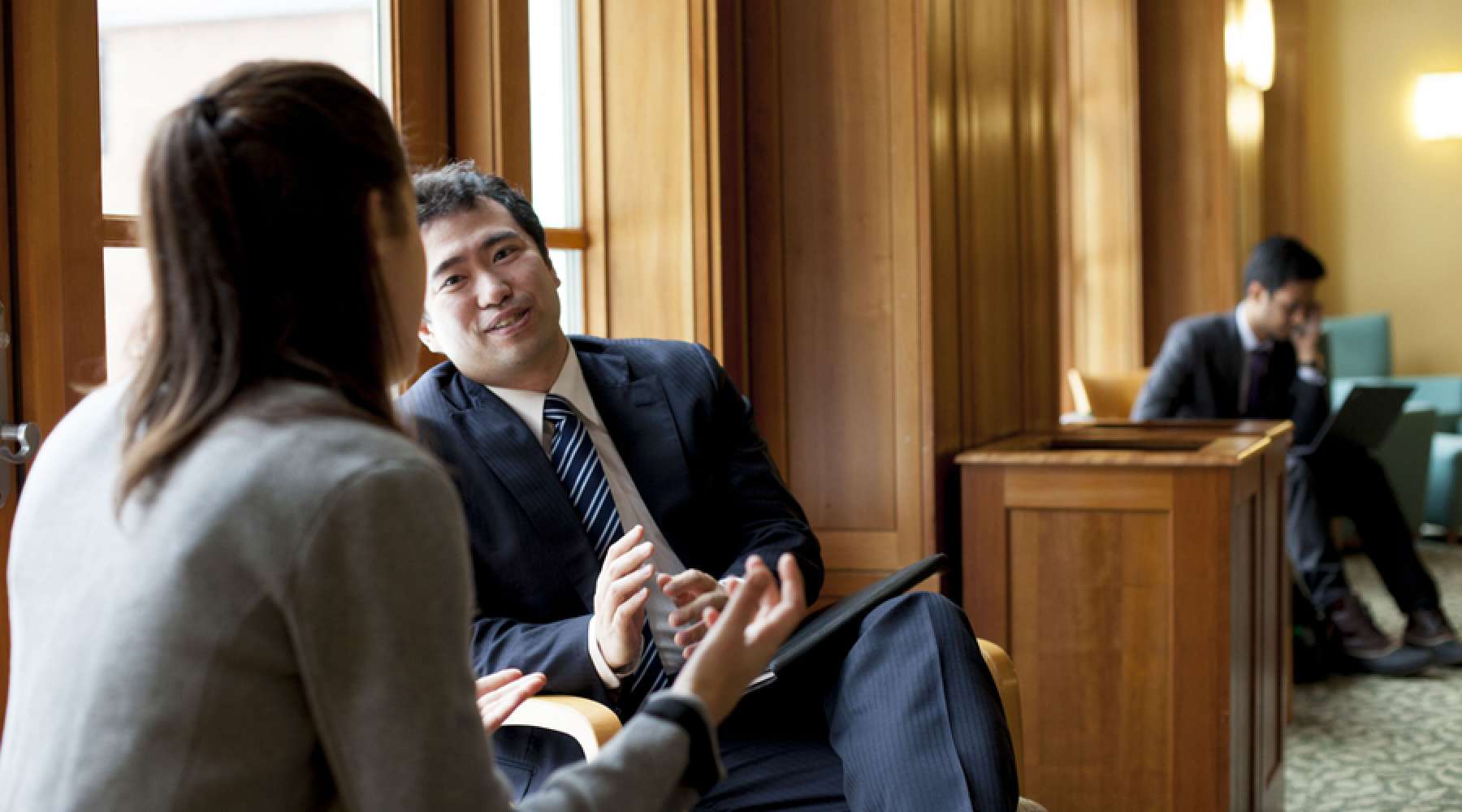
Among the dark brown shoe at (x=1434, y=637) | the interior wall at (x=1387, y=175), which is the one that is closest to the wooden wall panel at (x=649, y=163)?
the dark brown shoe at (x=1434, y=637)

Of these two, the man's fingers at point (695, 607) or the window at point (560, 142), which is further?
the window at point (560, 142)

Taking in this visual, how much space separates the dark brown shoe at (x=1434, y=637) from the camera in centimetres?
480

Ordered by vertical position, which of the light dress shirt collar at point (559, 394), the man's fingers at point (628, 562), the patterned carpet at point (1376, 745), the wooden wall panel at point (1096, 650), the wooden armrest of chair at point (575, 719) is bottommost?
the patterned carpet at point (1376, 745)

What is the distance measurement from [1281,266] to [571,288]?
282cm

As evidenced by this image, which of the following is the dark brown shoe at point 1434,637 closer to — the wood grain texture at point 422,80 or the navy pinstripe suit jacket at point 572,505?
the navy pinstripe suit jacket at point 572,505

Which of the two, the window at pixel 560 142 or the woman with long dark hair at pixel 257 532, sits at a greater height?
the window at pixel 560 142

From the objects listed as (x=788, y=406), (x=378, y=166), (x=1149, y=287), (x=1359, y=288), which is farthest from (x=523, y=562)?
(x=1359, y=288)

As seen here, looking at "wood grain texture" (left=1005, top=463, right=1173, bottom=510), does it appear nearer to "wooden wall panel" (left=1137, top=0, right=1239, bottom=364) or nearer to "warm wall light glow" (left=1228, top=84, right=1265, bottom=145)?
"wooden wall panel" (left=1137, top=0, right=1239, bottom=364)

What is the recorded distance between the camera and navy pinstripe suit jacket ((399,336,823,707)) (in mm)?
1952

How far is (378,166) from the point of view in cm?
100

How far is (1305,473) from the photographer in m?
4.76

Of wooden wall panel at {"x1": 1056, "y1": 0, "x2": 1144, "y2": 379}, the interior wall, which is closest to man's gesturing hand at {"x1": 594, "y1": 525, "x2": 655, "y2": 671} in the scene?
wooden wall panel at {"x1": 1056, "y1": 0, "x2": 1144, "y2": 379}

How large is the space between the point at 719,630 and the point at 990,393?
2575 millimetres

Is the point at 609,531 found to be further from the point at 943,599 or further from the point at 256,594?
the point at 256,594
